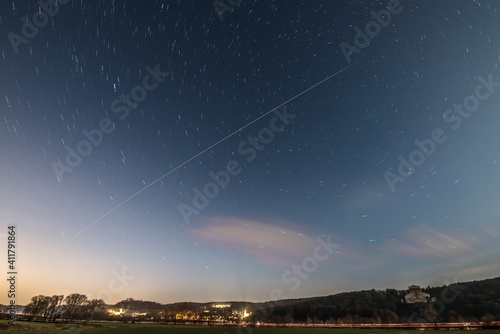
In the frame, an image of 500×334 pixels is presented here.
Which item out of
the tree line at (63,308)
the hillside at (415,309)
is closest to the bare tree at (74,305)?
the tree line at (63,308)

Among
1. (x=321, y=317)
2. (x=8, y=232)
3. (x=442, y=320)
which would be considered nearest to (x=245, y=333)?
(x=8, y=232)

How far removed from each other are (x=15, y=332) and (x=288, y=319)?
155599 millimetres

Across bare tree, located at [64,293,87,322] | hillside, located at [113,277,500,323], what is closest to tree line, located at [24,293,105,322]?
bare tree, located at [64,293,87,322]

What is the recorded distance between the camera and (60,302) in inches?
6594

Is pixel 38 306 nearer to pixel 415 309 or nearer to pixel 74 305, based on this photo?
pixel 74 305

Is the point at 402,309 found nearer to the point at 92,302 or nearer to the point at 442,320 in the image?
the point at 442,320

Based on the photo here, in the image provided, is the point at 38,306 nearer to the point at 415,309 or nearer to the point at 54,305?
the point at 54,305

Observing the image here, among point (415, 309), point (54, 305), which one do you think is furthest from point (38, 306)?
point (415, 309)

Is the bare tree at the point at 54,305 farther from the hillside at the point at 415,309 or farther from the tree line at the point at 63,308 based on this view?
the hillside at the point at 415,309

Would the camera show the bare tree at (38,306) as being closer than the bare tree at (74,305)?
Yes

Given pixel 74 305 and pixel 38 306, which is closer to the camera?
pixel 38 306

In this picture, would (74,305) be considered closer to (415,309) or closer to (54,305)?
(54,305)

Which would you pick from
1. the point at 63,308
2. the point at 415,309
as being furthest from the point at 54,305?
the point at 415,309

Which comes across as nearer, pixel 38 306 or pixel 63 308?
pixel 38 306
